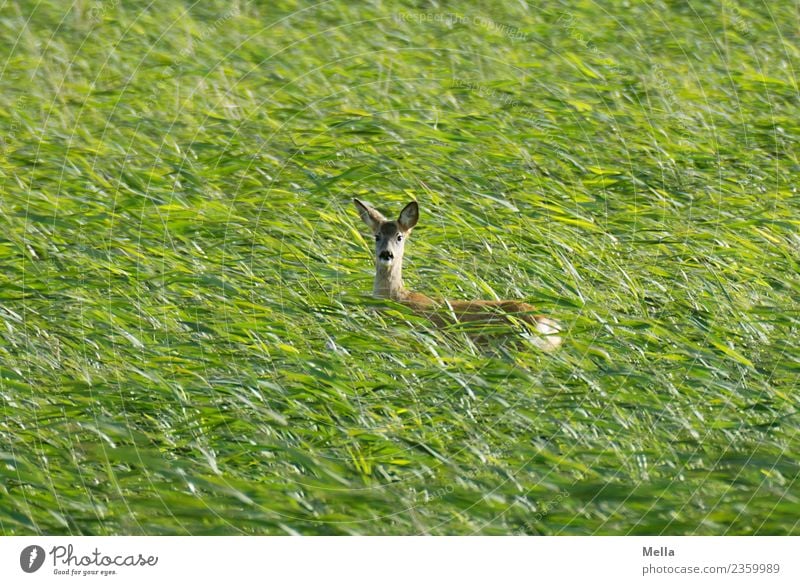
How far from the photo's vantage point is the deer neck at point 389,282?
12055 mm

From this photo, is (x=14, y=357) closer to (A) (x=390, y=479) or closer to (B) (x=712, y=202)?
(A) (x=390, y=479)

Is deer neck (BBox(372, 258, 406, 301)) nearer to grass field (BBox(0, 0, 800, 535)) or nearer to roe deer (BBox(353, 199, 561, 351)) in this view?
roe deer (BBox(353, 199, 561, 351))

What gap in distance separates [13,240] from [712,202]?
232 inches

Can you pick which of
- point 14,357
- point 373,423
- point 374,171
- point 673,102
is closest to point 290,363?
point 373,423

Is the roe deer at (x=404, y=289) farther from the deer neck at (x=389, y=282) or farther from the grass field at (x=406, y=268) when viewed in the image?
the grass field at (x=406, y=268)

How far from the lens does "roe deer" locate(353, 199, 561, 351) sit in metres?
11.1

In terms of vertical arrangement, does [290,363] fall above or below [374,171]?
above

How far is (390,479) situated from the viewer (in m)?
8.75

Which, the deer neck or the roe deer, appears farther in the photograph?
the deer neck
